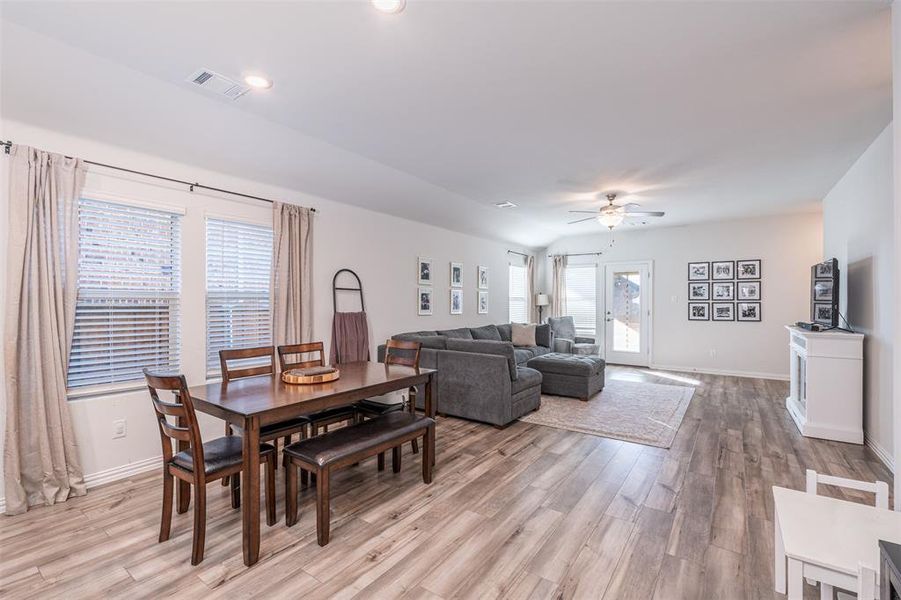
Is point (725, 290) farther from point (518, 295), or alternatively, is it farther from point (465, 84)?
point (465, 84)

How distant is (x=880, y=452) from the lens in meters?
3.46

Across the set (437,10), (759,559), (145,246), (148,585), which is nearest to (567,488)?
(759,559)

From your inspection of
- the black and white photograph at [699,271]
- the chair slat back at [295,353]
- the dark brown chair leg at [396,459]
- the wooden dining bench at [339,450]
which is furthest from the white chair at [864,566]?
the black and white photograph at [699,271]

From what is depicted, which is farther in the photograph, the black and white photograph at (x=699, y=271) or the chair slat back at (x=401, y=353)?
the black and white photograph at (x=699, y=271)

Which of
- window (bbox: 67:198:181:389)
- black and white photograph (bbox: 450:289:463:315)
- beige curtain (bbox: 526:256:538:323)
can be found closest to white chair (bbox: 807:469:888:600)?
window (bbox: 67:198:181:389)

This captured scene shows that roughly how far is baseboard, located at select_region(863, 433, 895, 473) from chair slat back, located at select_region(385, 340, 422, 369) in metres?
3.84

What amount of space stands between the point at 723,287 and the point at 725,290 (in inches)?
2.4

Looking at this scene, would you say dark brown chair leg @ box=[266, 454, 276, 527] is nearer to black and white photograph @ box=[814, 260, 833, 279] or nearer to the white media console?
the white media console

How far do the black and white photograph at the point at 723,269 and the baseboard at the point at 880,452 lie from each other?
3.78m

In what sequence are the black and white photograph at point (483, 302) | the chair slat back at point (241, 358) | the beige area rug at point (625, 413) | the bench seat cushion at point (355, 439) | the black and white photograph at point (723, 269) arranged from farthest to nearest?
the black and white photograph at point (483, 302), the black and white photograph at point (723, 269), the beige area rug at point (625, 413), the chair slat back at point (241, 358), the bench seat cushion at point (355, 439)

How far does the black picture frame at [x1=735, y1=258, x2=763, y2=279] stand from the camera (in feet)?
22.5

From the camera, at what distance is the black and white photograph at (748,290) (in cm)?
686

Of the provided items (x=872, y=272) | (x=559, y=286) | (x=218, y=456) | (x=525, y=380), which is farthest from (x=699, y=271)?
Answer: (x=218, y=456)

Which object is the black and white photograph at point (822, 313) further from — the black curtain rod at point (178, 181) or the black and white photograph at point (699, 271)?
the black curtain rod at point (178, 181)
